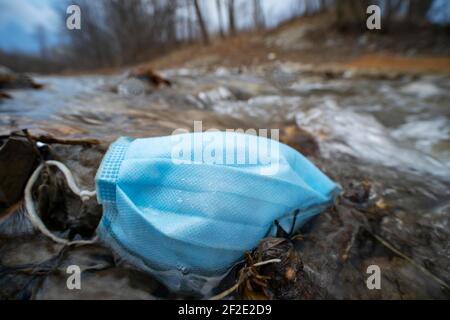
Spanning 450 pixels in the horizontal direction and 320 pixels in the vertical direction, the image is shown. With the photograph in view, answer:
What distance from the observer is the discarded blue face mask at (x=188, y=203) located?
3.61 feet

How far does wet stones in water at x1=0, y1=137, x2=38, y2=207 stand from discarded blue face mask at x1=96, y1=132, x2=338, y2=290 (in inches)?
21.5

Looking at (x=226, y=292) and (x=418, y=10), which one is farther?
(x=418, y=10)

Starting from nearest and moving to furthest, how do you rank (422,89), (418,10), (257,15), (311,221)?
(311,221) → (422,89) → (418,10) → (257,15)

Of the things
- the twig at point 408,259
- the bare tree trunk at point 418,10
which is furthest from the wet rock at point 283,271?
the bare tree trunk at point 418,10

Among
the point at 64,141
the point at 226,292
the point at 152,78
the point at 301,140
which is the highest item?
the point at 152,78

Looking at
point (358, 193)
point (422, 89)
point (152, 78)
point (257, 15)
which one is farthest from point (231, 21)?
point (358, 193)

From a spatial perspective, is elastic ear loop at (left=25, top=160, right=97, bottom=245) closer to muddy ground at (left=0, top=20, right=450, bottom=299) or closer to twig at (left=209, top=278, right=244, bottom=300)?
muddy ground at (left=0, top=20, right=450, bottom=299)

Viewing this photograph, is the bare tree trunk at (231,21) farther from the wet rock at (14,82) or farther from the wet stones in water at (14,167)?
the wet stones in water at (14,167)

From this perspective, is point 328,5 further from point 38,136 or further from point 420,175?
point 38,136

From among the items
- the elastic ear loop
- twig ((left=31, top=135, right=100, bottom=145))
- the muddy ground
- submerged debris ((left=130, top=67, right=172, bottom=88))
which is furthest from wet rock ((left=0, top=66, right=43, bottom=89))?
the elastic ear loop

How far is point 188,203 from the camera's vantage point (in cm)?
112

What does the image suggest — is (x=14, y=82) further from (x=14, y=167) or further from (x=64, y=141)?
(x=14, y=167)

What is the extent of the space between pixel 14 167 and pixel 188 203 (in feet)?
3.27
